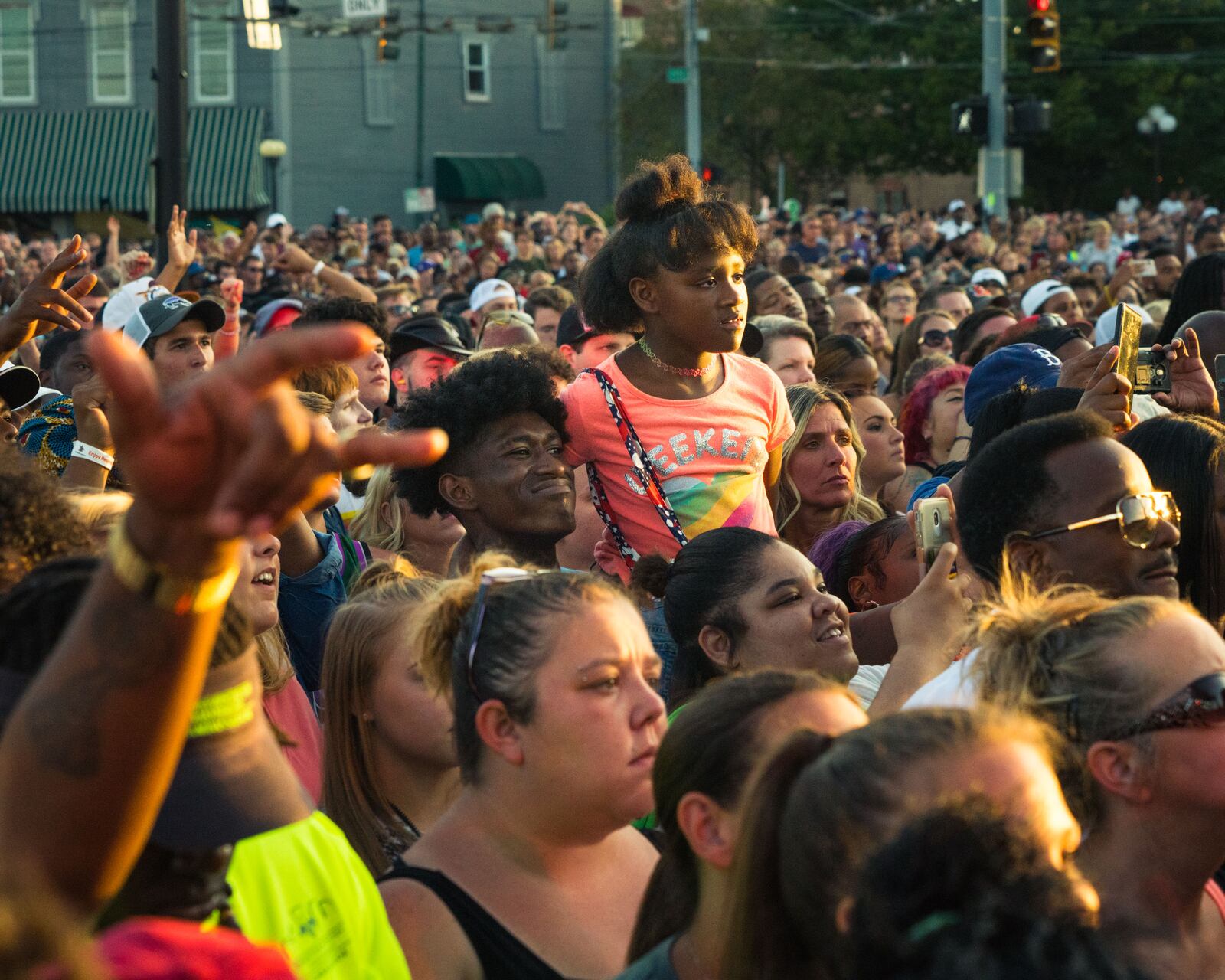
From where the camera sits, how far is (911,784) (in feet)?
6.86

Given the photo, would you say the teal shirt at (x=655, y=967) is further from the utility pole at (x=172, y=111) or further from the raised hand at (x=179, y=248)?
the utility pole at (x=172, y=111)

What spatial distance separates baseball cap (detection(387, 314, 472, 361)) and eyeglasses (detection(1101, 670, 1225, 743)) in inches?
227

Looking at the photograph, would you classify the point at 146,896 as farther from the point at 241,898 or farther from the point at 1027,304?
the point at 1027,304

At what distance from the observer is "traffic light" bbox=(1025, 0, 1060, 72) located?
1834 cm

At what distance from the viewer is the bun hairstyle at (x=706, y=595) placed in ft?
13.7

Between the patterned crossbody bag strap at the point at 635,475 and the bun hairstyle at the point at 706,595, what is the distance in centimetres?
54

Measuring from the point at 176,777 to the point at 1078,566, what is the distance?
233cm

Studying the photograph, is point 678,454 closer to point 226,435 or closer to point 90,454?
point 90,454

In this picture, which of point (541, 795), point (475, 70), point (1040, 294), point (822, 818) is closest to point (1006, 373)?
point (541, 795)

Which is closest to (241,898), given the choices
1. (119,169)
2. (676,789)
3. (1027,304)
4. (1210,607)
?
(676,789)

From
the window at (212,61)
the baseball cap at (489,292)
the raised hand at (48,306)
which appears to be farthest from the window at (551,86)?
the raised hand at (48,306)

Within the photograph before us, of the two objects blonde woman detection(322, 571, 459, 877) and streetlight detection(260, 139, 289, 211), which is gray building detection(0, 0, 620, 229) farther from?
blonde woman detection(322, 571, 459, 877)

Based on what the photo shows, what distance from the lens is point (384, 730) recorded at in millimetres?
3906

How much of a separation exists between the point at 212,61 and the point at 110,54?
282cm
